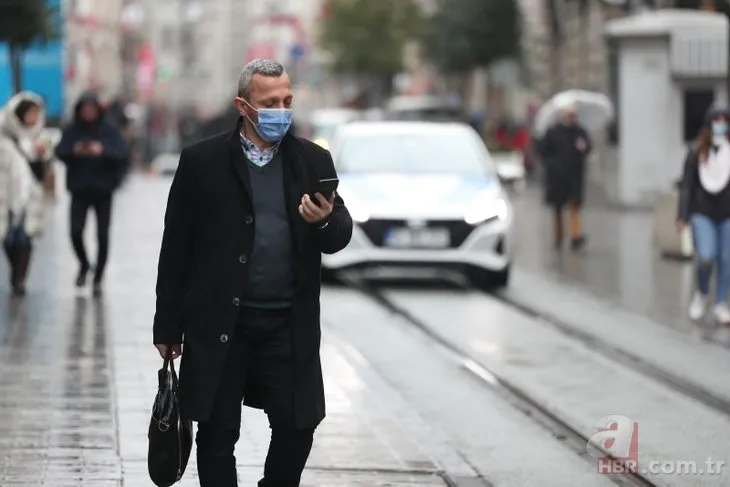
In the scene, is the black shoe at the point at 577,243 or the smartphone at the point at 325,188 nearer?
the smartphone at the point at 325,188

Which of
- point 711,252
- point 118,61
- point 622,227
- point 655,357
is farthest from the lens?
point 118,61

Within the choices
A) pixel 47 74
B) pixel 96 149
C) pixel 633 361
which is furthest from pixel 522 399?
pixel 47 74

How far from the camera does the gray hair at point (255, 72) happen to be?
6.26 meters

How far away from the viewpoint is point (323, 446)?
29.4 ft

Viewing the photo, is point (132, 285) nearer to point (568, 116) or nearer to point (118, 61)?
point (568, 116)

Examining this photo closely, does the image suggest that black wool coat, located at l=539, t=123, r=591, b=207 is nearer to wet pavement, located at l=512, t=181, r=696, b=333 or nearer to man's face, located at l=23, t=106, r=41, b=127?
wet pavement, located at l=512, t=181, r=696, b=333

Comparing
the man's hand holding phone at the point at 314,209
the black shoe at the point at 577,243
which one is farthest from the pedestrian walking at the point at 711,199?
the man's hand holding phone at the point at 314,209

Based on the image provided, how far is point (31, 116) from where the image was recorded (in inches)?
631

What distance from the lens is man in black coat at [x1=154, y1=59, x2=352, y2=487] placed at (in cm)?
623

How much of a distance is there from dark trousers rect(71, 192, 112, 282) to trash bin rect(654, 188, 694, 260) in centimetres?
723

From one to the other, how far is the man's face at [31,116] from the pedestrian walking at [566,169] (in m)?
8.81

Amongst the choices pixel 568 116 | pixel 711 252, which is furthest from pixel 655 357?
pixel 568 116

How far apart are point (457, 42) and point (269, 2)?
76113 millimetres

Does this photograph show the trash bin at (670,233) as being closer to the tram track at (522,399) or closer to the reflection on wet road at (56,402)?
the tram track at (522,399)
